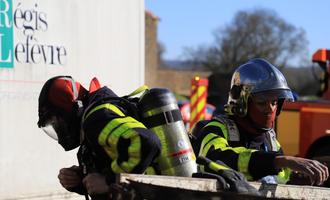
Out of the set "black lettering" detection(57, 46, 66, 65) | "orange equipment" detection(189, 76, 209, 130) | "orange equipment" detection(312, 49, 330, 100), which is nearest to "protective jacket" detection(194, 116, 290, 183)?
"black lettering" detection(57, 46, 66, 65)

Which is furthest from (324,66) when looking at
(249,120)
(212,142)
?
(212,142)

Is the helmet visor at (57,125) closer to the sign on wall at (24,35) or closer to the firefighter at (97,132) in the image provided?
the firefighter at (97,132)

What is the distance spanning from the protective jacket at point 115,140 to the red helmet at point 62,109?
8 cm

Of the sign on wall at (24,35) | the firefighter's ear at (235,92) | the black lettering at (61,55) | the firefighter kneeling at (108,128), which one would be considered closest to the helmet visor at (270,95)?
the firefighter's ear at (235,92)

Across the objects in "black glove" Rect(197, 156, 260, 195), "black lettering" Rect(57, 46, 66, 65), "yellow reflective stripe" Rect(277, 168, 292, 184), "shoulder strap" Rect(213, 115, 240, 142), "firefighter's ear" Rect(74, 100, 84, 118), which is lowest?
"yellow reflective stripe" Rect(277, 168, 292, 184)

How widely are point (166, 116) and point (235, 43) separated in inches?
2206

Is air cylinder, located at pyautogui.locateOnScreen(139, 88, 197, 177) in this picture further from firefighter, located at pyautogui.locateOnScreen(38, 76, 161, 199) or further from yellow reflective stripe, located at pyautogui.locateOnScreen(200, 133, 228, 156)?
yellow reflective stripe, located at pyautogui.locateOnScreen(200, 133, 228, 156)

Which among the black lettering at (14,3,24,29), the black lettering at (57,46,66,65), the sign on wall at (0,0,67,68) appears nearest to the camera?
the sign on wall at (0,0,67,68)

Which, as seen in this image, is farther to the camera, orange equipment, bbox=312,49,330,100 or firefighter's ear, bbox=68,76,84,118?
orange equipment, bbox=312,49,330,100

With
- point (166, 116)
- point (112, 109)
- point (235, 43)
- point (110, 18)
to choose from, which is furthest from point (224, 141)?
point (235, 43)

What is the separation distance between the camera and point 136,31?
789cm

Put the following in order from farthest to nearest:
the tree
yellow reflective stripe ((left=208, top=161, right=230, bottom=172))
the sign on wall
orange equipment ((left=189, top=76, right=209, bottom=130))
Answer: the tree < orange equipment ((left=189, top=76, right=209, bottom=130)) < the sign on wall < yellow reflective stripe ((left=208, top=161, right=230, bottom=172))

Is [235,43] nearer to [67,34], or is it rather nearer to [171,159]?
[67,34]

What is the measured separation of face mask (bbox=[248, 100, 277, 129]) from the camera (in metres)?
3.48
